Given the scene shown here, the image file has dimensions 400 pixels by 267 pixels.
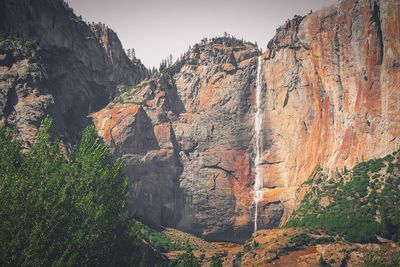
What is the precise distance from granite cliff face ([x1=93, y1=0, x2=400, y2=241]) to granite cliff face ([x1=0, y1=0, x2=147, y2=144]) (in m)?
8.25

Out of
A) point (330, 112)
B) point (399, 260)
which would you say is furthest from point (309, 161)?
point (399, 260)

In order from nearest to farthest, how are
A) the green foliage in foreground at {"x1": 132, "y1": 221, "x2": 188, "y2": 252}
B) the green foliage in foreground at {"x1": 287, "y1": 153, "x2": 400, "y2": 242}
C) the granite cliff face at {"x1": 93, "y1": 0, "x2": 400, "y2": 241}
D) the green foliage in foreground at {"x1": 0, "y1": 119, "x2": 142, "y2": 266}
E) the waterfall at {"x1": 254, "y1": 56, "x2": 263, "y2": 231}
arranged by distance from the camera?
the green foliage in foreground at {"x1": 0, "y1": 119, "x2": 142, "y2": 266}
the green foliage in foreground at {"x1": 287, "y1": 153, "x2": 400, "y2": 242}
the green foliage in foreground at {"x1": 132, "y1": 221, "x2": 188, "y2": 252}
the granite cliff face at {"x1": 93, "y1": 0, "x2": 400, "y2": 241}
the waterfall at {"x1": 254, "y1": 56, "x2": 263, "y2": 231}

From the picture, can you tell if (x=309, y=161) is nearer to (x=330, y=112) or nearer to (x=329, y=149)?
(x=329, y=149)

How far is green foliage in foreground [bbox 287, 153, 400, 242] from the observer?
214 feet

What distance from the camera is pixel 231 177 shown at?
98062 millimetres

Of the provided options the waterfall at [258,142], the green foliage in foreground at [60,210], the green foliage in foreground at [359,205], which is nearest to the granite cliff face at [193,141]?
the waterfall at [258,142]

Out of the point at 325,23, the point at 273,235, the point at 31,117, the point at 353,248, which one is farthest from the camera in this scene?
the point at 325,23

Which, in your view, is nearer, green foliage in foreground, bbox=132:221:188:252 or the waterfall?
green foliage in foreground, bbox=132:221:188:252

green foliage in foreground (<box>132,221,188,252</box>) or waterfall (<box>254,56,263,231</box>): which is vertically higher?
waterfall (<box>254,56,263,231</box>)

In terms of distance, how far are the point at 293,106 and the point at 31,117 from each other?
171ft

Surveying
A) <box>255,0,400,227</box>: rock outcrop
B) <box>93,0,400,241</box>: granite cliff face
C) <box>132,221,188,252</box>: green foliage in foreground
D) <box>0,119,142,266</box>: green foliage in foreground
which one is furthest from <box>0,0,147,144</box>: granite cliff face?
<box>255,0,400,227</box>: rock outcrop

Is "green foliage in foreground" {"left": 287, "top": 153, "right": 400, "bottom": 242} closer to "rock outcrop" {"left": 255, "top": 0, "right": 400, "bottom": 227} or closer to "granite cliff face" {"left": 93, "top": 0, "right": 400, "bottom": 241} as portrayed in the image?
"rock outcrop" {"left": 255, "top": 0, "right": 400, "bottom": 227}

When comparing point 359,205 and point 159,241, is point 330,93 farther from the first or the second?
point 159,241

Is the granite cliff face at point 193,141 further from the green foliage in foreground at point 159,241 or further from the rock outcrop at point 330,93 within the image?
the rock outcrop at point 330,93
